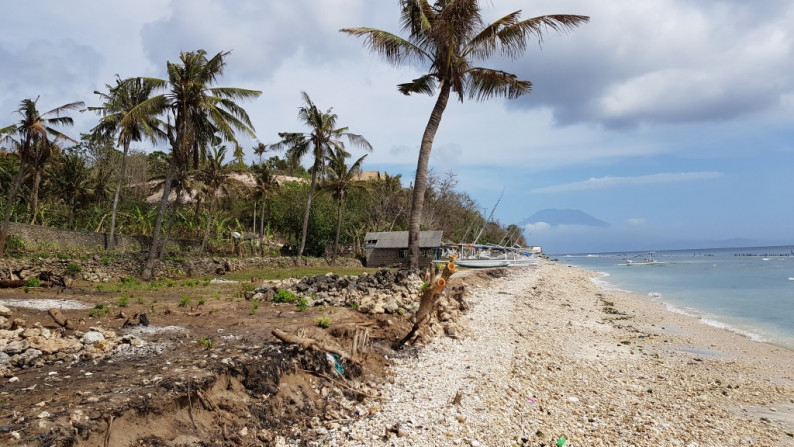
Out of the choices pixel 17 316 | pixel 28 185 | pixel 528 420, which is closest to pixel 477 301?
pixel 528 420

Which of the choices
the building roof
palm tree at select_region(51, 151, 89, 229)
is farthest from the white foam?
the building roof

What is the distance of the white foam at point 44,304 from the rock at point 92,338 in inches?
152

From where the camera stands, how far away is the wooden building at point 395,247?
35312 millimetres

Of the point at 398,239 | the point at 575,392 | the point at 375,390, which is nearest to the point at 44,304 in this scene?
the point at 375,390

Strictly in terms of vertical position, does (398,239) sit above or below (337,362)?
above

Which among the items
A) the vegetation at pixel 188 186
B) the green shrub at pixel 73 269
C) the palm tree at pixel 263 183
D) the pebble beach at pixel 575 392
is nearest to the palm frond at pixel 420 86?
the vegetation at pixel 188 186

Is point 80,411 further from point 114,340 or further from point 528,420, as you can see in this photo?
point 528,420

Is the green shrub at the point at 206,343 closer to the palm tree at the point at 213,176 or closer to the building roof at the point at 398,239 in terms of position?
the palm tree at the point at 213,176

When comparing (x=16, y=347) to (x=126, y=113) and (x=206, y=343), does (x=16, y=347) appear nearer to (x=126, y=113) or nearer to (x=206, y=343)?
(x=206, y=343)

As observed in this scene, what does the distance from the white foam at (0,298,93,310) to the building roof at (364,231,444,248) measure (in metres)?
25.8

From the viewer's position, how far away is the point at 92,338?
23.1 ft

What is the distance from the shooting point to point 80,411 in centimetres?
444

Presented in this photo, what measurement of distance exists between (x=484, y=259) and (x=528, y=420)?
35280 millimetres

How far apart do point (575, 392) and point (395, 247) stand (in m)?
28.3
